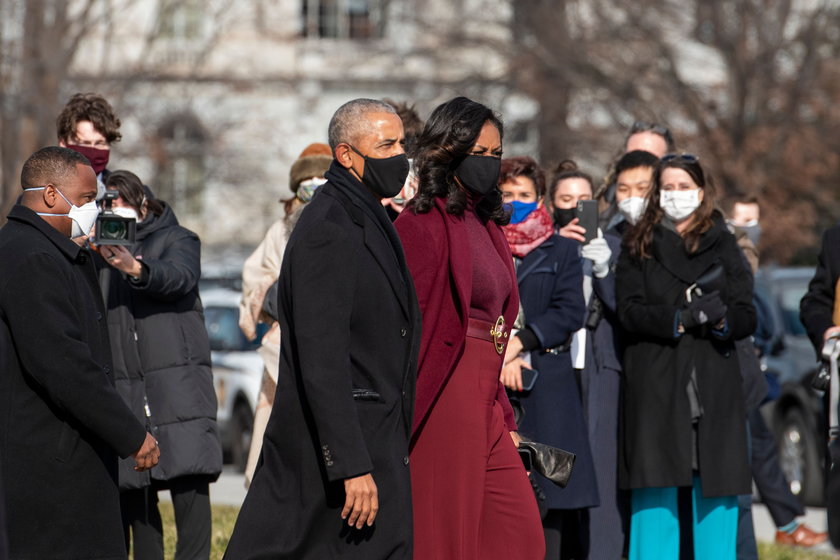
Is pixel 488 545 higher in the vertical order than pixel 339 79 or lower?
lower

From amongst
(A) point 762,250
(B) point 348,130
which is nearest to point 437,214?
(B) point 348,130

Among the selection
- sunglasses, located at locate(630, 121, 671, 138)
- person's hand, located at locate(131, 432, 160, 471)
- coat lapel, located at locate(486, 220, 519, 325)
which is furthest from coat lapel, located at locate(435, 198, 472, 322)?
sunglasses, located at locate(630, 121, 671, 138)

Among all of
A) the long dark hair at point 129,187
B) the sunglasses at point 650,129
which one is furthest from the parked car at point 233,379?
the long dark hair at point 129,187

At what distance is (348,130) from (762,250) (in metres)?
20.1

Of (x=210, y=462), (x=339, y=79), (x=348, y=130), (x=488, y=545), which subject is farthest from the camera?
(x=339, y=79)

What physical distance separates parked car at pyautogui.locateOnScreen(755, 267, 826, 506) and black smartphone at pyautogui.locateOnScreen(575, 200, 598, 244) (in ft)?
16.0

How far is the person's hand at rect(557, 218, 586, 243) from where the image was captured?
802 cm

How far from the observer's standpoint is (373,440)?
5227mm

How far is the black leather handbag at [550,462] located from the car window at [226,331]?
31.8 feet

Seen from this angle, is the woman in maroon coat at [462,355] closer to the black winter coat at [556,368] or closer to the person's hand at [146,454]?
the person's hand at [146,454]

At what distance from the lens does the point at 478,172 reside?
19.7 ft

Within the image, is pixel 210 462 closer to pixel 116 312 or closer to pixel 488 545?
pixel 116 312

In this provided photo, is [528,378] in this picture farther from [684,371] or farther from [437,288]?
[437,288]

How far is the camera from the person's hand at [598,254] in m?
8.04
